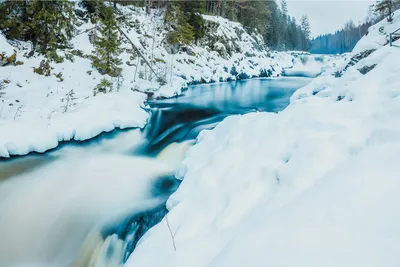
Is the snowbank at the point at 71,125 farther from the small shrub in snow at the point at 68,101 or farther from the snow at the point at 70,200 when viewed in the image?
the snow at the point at 70,200

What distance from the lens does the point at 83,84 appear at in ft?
40.9

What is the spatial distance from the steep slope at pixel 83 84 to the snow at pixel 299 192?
4.21 metres

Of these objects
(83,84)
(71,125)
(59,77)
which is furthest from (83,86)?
(71,125)

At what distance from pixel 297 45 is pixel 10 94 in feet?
253

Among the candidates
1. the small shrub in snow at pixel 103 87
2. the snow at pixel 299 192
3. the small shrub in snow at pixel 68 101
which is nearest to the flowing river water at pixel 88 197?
the snow at pixel 299 192

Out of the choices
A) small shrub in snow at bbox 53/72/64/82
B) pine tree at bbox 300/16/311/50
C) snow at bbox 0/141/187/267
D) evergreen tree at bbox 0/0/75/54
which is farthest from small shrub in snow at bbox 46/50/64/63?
pine tree at bbox 300/16/311/50

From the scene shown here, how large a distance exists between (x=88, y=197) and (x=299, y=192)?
3.97 metres

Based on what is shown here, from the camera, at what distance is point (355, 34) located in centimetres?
7425

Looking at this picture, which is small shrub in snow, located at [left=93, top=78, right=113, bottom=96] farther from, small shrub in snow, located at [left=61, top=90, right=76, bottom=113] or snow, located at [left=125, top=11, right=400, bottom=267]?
snow, located at [left=125, top=11, right=400, bottom=267]

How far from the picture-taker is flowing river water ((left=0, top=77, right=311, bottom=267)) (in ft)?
12.3

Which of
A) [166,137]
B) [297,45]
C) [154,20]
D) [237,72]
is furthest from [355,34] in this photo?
[166,137]

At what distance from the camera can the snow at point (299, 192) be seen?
68.1 inches

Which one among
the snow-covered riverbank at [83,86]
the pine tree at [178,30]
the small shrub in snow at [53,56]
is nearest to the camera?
the snow-covered riverbank at [83,86]

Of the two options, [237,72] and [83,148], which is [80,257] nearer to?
[83,148]
